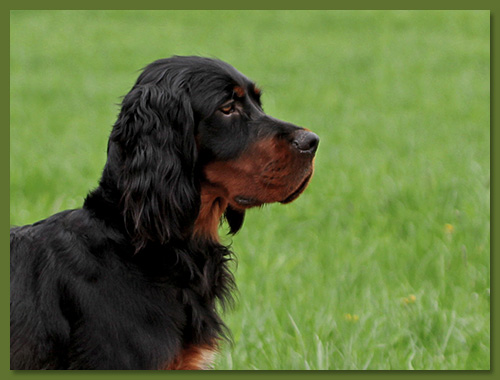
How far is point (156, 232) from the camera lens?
7.69 ft

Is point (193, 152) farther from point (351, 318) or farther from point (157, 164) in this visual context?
point (351, 318)

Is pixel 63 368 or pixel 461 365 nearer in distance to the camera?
pixel 63 368

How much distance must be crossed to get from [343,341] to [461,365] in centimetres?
54

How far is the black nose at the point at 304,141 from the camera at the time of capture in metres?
2.43

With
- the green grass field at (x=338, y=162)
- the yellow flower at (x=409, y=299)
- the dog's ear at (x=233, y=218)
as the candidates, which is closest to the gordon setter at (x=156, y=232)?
the dog's ear at (x=233, y=218)

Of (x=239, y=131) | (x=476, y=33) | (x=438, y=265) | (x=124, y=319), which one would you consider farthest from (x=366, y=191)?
(x=476, y=33)

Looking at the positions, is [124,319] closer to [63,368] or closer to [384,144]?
[63,368]

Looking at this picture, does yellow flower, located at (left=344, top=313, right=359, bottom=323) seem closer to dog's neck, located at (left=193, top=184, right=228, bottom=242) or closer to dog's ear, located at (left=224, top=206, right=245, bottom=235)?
dog's ear, located at (left=224, top=206, right=245, bottom=235)

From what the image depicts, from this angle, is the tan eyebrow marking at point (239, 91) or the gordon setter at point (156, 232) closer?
the gordon setter at point (156, 232)

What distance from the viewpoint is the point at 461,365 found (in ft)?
9.36

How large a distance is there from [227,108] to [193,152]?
24 centimetres

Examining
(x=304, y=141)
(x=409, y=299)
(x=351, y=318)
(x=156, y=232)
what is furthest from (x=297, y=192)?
(x=409, y=299)

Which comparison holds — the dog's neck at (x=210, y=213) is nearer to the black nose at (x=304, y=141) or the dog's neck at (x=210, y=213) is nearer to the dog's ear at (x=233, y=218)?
the dog's ear at (x=233, y=218)

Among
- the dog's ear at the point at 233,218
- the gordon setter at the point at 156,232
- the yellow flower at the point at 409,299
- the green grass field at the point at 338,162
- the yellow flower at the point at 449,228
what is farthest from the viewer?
the yellow flower at the point at 449,228
